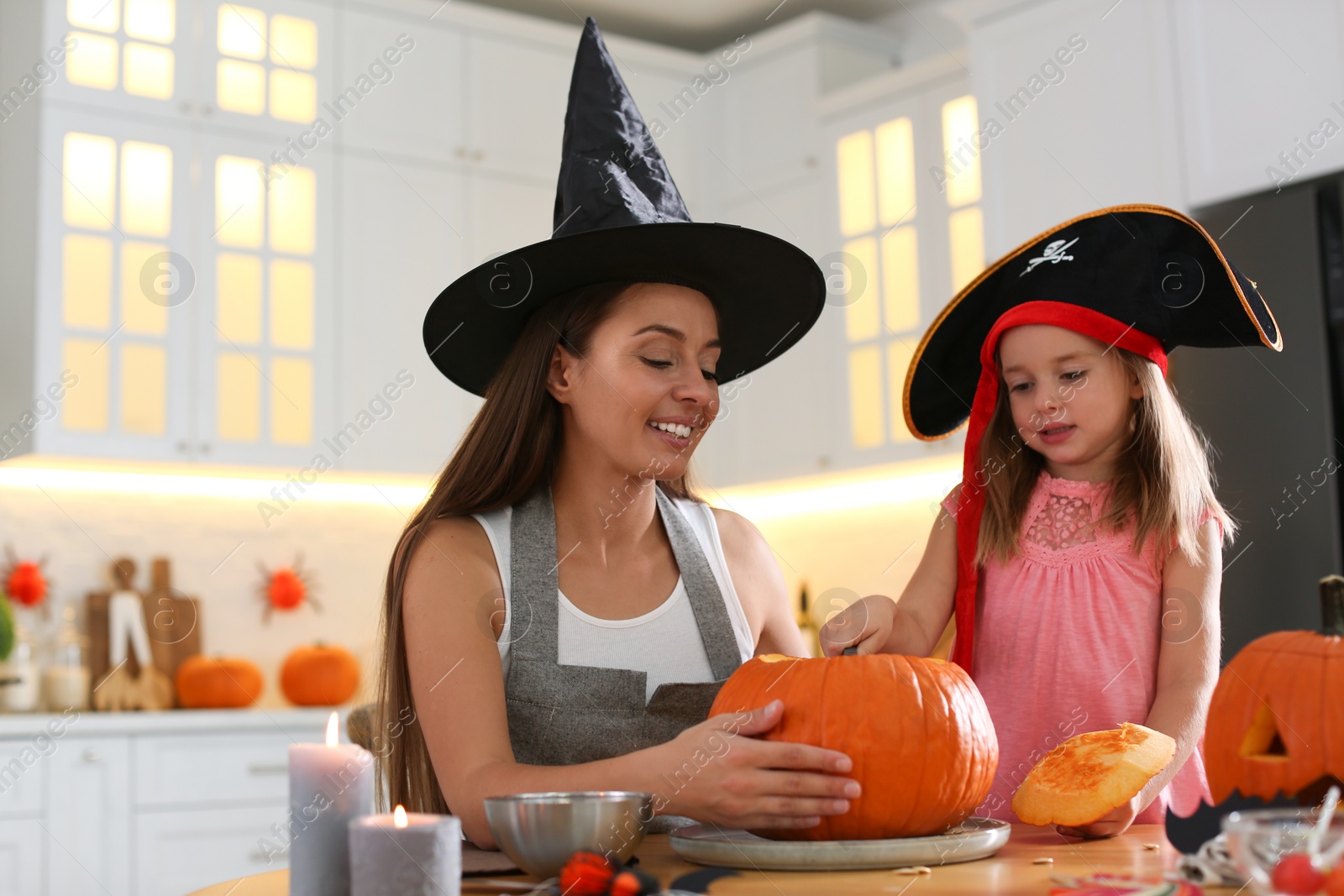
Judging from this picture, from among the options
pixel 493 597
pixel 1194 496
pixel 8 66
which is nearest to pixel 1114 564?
pixel 1194 496

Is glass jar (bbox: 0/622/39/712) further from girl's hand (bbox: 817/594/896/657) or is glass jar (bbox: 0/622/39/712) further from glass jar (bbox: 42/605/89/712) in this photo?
girl's hand (bbox: 817/594/896/657)

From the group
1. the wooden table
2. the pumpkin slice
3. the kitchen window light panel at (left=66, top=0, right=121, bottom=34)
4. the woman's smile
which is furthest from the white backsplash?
the pumpkin slice

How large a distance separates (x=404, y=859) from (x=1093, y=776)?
0.51 meters

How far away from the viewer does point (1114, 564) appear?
1.50 meters

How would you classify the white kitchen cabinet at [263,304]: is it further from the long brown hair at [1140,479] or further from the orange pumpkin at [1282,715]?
the orange pumpkin at [1282,715]

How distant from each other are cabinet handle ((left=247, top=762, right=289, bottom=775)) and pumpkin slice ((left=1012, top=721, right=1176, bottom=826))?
8.48 feet

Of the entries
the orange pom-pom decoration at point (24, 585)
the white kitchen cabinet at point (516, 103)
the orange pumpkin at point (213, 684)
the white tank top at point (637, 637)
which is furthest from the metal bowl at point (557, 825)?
the white kitchen cabinet at point (516, 103)

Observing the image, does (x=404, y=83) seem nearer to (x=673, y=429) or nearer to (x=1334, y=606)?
(x=673, y=429)

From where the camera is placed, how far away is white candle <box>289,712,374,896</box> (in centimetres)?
81

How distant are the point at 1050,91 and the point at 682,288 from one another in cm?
182

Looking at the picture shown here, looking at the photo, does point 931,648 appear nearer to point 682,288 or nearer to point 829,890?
point 682,288

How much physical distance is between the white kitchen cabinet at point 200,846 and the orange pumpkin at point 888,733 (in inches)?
91.8

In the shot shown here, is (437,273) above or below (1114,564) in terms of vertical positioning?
above

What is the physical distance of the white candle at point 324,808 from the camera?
32.0 inches
